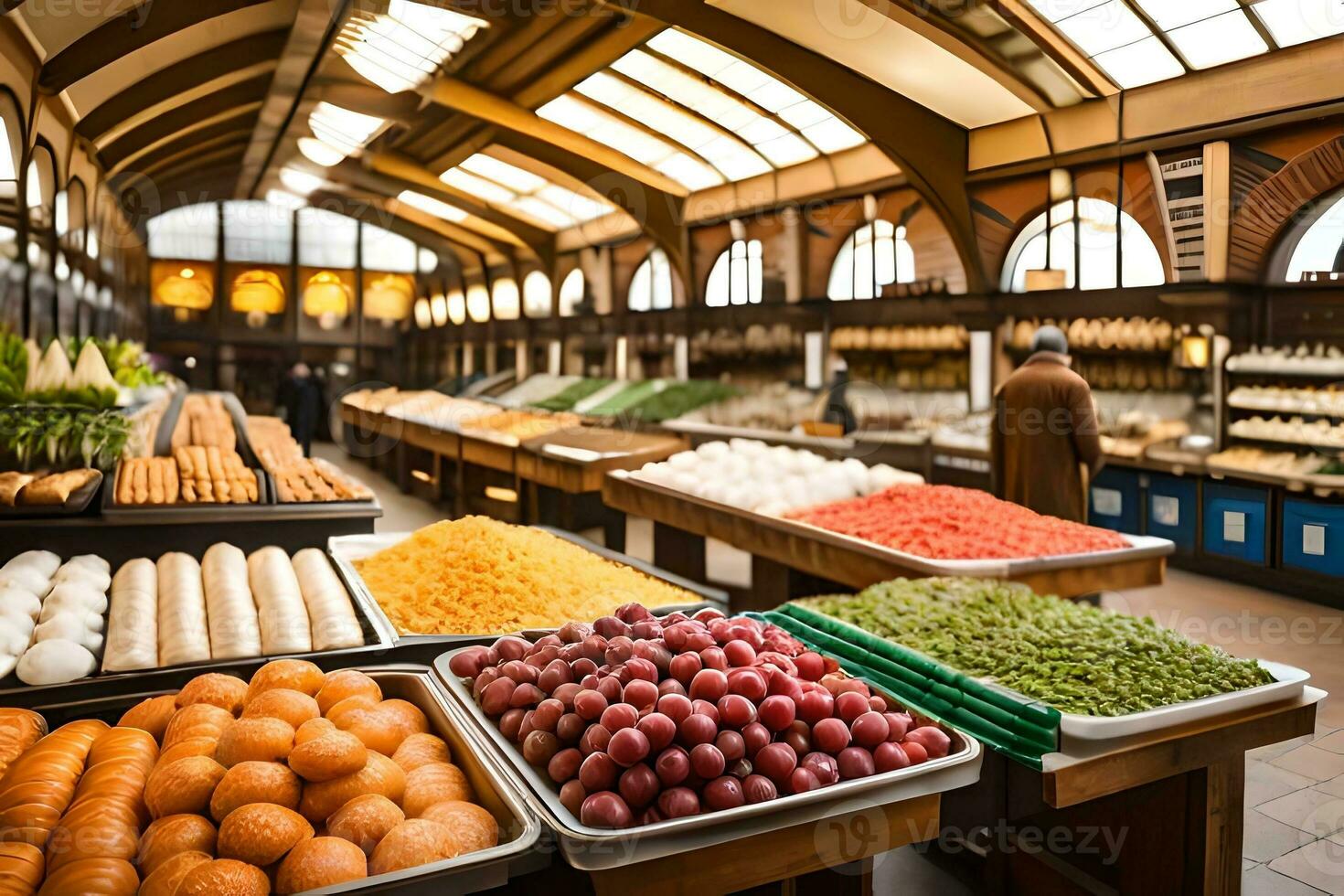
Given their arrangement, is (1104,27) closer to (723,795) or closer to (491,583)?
(491,583)

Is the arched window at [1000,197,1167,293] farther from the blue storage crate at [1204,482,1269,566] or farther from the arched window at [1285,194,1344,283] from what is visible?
→ the blue storage crate at [1204,482,1269,566]

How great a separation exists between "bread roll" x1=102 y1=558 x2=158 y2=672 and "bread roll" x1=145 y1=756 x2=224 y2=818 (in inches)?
24.9

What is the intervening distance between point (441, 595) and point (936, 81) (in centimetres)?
394

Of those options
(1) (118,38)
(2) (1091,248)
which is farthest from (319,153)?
(2) (1091,248)

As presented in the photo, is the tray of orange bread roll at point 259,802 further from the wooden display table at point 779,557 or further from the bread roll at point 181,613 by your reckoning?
the wooden display table at point 779,557

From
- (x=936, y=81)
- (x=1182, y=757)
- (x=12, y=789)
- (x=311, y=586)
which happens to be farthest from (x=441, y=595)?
(x=936, y=81)

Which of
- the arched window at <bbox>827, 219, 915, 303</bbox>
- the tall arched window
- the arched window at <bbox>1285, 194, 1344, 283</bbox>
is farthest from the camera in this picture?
the tall arched window

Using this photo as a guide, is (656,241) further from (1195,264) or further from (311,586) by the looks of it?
(1195,264)

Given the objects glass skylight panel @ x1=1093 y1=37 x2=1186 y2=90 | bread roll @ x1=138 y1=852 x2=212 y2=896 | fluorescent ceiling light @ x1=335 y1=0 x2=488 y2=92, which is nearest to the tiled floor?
fluorescent ceiling light @ x1=335 y1=0 x2=488 y2=92

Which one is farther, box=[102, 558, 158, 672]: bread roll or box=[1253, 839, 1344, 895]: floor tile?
box=[1253, 839, 1344, 895]: floor tile

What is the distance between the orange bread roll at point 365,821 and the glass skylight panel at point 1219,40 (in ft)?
15.0

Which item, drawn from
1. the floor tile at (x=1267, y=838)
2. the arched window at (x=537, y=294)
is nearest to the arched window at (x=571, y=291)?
the arched window at (x=537, y=294)

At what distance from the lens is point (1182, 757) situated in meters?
1.64

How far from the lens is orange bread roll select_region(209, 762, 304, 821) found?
1072 millimetres
